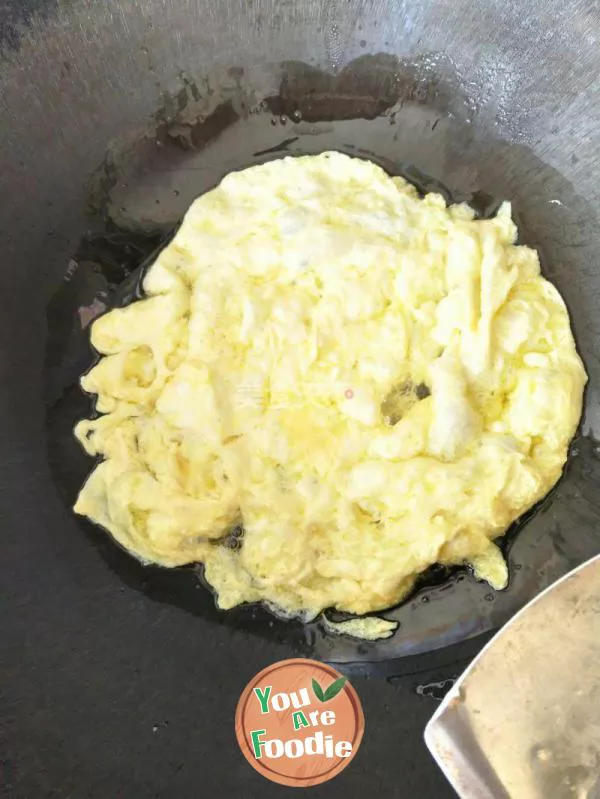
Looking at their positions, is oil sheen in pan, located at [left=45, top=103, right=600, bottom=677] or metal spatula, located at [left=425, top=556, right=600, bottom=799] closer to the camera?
metal spatula, located at [left=425, top=556, right=600, bottom=799]

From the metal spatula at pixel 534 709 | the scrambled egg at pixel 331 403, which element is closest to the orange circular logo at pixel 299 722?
the scrambled egg at pixel 331 403

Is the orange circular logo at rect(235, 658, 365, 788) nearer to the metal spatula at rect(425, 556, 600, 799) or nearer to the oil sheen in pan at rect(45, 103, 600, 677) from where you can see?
the oil sheen in pan at rect(45, 103, 600, 677)

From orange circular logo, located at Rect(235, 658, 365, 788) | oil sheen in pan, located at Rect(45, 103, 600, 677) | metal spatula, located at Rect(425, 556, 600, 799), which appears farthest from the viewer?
oil sheen in pan, located at Rect(45, 103, 600, 677)

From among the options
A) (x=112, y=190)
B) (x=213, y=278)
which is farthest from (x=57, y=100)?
(x=213, y=278)

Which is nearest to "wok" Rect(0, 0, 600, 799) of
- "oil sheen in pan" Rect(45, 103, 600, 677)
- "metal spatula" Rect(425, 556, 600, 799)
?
"oil sheen in pan" Rect(45, 103, 600, 677)

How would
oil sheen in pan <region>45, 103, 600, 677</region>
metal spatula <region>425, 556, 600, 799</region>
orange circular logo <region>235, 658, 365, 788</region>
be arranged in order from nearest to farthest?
metal spatula <region>425, 556, 600, 799</region>, orange circular logo <region>235, 658, 365, 788</region>, oil sheen in pan <region>45, 103, 600, 677</region>

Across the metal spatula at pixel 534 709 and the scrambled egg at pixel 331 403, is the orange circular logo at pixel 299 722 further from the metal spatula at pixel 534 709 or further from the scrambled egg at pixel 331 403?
the metal spatula at pixel 534 709
